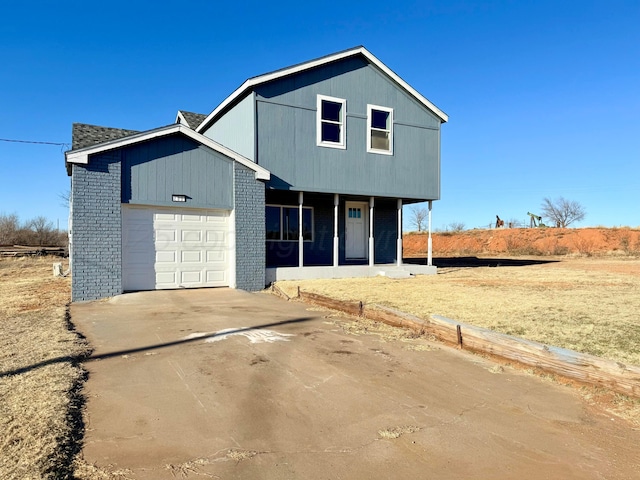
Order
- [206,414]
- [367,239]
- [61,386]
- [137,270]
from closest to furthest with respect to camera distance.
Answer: [206,414] < [61,386] < [137,270] < [367,239]

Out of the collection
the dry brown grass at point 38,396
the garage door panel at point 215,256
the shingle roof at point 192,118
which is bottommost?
the dry brown grass at point 38,396

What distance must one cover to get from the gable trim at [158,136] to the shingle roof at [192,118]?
6510 millimetres

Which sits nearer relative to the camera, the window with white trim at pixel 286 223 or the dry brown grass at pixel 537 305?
the dry brown grass at pixel 537 305

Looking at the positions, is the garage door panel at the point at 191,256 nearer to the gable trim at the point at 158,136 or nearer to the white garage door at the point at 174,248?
the white garage door at the point at 174,248

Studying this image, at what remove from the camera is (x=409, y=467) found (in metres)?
2.87

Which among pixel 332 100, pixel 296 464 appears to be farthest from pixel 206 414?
pixel 332 100

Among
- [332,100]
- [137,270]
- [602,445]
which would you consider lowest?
[602,445]

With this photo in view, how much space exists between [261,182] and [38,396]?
967 centimetres

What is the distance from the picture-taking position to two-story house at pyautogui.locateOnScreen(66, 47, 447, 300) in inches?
420

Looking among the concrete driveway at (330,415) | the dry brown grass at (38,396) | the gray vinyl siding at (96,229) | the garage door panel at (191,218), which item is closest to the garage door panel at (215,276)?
the garage door panel at (191,218)

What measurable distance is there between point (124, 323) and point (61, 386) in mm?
3587

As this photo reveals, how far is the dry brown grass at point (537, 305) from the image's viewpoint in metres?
5.71

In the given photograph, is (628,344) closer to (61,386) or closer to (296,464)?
(296,464)

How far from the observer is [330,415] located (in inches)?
146
